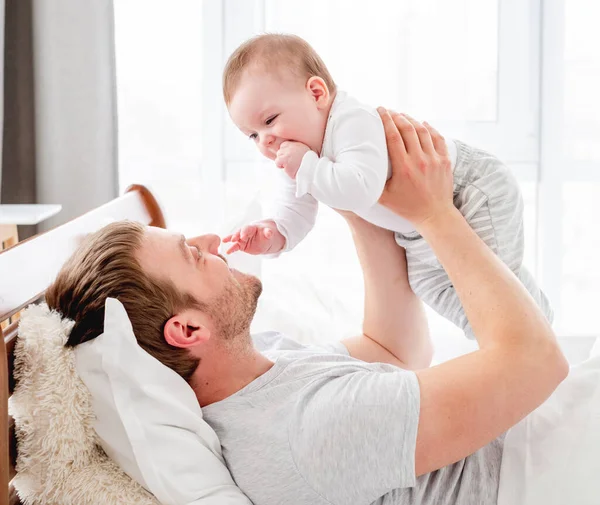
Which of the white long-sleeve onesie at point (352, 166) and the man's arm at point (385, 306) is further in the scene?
the man's arm at point (385, 306)

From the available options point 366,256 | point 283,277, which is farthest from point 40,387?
point 283,277

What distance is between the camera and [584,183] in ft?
10.3

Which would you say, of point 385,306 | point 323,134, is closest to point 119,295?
point 323,134

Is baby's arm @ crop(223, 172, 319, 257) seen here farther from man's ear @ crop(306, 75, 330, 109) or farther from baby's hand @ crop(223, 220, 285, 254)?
man's ear @ crop(306, 75, 330, 109)

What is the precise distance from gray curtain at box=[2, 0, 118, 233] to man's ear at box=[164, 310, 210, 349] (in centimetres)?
168

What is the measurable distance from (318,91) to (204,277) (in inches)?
17.5

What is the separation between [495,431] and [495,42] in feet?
7.69

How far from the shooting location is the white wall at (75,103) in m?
2.64

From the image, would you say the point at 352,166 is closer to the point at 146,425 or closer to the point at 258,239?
the point at 258,239

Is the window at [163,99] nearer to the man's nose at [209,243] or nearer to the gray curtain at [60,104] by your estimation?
the gray curtain at [60,104]

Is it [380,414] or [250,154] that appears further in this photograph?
[250,154]

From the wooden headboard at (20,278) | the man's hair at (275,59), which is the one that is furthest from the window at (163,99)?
the man's hair at (275,59)

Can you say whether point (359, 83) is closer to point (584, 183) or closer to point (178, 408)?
point (584, 183)

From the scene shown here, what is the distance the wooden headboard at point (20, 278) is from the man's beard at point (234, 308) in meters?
0.32
